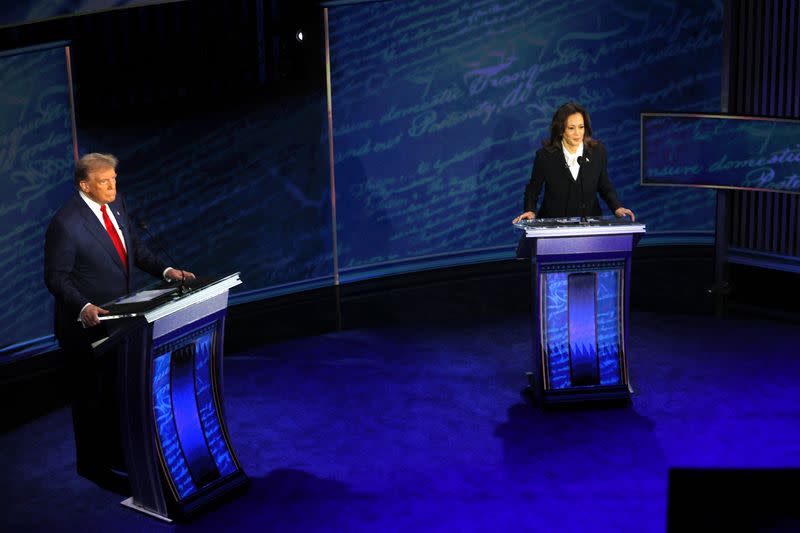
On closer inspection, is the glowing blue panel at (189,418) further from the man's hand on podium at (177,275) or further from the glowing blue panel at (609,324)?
the glowing blue panel at (609,324)

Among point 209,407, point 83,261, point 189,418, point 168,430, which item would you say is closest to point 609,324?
point 209,407

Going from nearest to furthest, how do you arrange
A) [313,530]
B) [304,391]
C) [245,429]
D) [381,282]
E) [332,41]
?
[313,530] → [245,429] → [304,391] → [332,41] → [381,282]

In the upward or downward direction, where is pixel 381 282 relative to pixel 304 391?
upward

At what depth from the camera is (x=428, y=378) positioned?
5.91 metres

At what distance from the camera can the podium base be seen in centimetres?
410

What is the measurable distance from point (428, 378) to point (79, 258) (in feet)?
7.87

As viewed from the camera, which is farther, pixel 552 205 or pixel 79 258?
pixel 552 205

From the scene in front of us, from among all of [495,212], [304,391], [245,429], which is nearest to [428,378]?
[304,391]

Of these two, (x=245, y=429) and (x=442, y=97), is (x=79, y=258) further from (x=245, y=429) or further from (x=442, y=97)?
(x=442, y=97)

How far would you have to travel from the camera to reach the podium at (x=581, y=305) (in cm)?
496

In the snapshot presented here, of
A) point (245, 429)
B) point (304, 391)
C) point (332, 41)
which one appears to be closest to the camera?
point (245, 429)

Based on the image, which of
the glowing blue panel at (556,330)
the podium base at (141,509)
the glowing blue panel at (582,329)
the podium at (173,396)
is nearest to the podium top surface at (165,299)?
the podium at (173,396)

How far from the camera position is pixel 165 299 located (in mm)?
3877

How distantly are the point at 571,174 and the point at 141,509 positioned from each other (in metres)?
2.86
